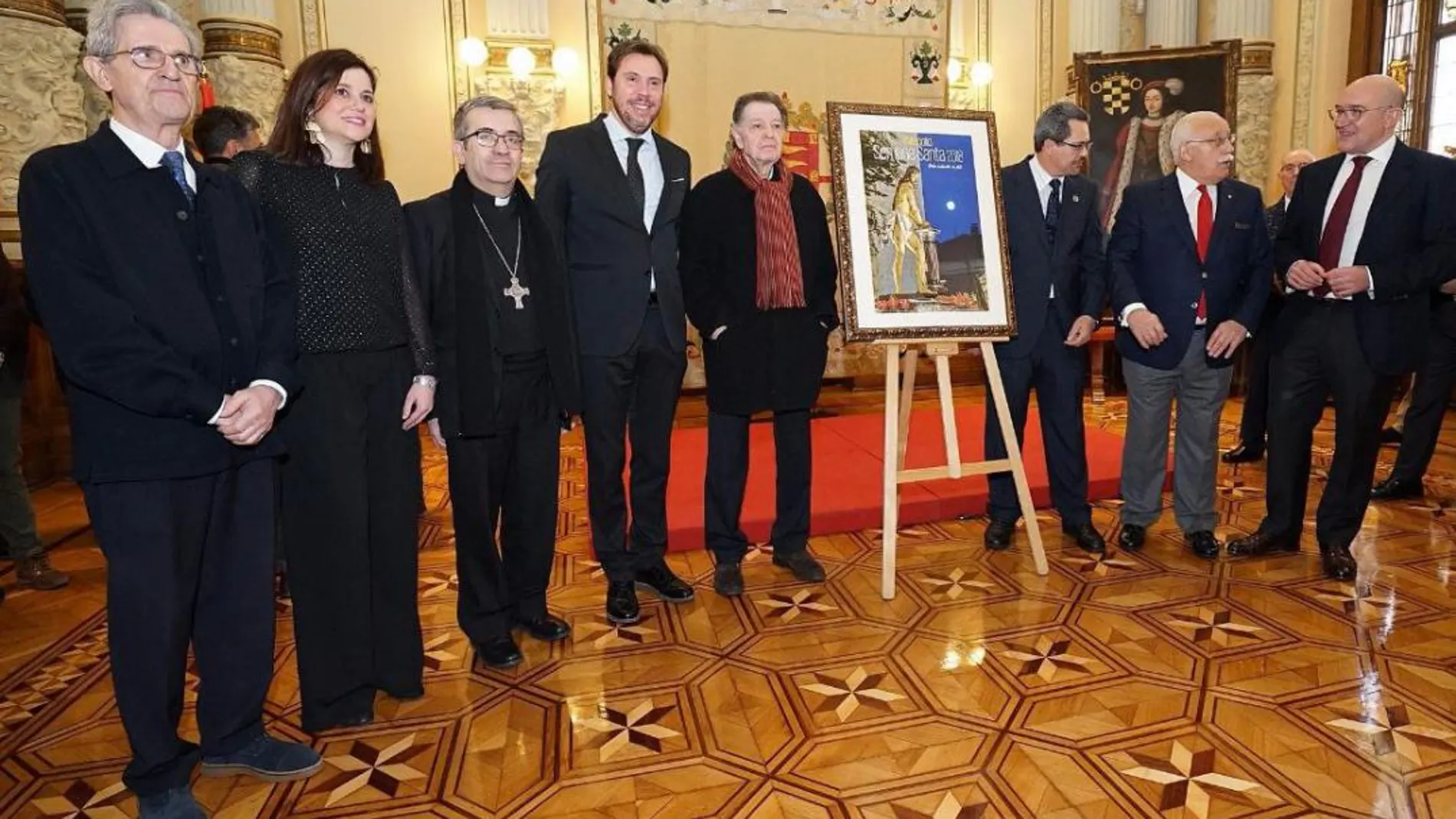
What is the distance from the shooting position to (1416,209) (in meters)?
3.07

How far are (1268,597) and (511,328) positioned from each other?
2.61 metres

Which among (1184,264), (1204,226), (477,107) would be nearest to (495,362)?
(477,107)

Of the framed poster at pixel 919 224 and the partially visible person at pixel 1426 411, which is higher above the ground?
the framed poster at pixel 919 224

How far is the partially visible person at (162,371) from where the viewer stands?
171cm

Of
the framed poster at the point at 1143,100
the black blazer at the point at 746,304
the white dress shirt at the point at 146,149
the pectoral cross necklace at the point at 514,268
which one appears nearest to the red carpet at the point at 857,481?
the black blazer at the point at 746,304

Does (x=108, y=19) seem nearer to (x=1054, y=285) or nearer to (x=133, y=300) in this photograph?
(x=133, y=300)

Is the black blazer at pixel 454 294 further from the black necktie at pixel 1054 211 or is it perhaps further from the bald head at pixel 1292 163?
the bald head at pixel 1292 163

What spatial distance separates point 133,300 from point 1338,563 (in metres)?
3.68

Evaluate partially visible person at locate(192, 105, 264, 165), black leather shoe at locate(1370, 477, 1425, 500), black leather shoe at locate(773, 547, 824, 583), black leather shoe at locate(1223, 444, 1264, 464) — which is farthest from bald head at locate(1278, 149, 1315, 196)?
partially visible person at locate(192, 105, 264, 165)

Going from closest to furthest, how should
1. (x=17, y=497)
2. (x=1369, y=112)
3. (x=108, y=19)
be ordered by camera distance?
1. (x=108, y=19)
2. (x=1369, y=112)
3. (x=17, y=497)

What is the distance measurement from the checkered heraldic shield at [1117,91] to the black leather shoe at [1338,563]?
15.2ft

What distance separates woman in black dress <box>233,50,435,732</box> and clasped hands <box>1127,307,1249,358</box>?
246cm

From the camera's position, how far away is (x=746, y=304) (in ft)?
9.84

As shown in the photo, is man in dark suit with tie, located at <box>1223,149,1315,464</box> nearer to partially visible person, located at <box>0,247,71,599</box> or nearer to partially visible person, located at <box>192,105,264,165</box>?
partially visible person, located at <box>192,105,264,165</box>
